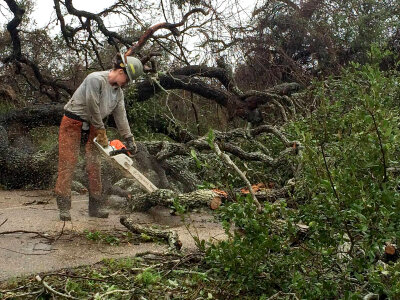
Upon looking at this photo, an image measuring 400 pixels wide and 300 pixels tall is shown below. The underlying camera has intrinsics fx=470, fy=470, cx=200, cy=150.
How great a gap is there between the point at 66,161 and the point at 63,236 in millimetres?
1203

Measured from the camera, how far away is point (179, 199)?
541cm

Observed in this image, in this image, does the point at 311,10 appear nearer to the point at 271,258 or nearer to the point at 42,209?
the point at 42,209

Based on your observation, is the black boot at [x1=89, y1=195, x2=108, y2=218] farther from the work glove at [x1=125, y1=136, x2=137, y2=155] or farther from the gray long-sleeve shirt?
the gray long-sleeve shirt

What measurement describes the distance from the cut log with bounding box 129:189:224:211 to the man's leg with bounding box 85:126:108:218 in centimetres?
39

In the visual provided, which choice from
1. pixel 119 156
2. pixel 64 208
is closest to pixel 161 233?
pixel 119 156

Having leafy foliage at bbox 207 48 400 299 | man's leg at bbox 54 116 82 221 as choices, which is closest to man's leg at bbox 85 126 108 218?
man's leg at bbox 54 116 82 221

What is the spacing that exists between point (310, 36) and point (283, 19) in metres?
0.82

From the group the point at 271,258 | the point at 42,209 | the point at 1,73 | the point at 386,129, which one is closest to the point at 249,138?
the point at 42,209

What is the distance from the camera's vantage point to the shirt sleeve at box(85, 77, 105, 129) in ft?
17.1

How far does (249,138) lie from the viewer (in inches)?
294

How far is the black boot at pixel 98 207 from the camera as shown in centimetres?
568

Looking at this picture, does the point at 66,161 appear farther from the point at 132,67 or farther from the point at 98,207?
the point at 132,67

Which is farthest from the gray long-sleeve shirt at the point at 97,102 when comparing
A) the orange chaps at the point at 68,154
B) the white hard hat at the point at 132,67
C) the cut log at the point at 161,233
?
the cut log at the point at 161,233

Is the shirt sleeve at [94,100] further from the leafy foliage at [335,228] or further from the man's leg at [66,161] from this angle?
the leafy foliage at [335,228]
